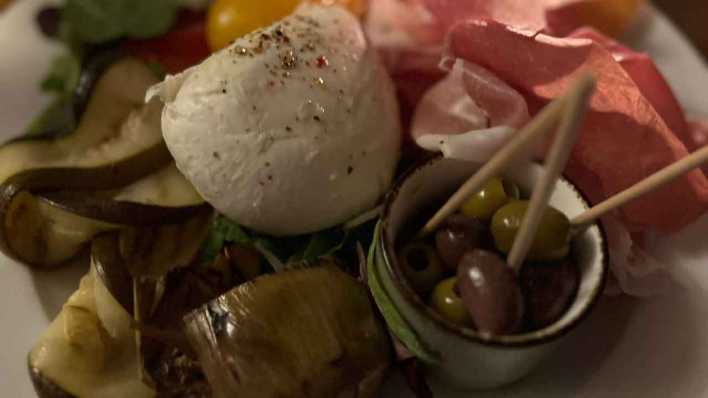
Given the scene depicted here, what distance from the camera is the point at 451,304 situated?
3.92ft

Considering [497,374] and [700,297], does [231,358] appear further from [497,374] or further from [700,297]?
[700,297]

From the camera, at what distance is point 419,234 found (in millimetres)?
1301

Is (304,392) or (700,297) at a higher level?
(304,392)

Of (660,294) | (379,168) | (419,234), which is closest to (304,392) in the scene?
(419,234)

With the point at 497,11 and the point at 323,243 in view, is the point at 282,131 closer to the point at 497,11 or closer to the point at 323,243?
the point at 323,243

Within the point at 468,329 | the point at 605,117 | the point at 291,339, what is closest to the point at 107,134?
the point at 291,339

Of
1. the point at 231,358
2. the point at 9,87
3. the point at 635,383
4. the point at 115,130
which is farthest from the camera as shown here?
the point at 9,87

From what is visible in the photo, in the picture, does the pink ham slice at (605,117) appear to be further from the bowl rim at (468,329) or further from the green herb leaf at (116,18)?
the green herb leaf at (116,18)

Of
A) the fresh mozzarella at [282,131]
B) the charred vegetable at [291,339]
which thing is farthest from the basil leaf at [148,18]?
the charred vegetable at [291,339]

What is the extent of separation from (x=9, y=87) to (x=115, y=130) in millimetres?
341

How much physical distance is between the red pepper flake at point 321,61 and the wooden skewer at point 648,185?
0.56 m

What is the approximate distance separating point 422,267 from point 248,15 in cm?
89

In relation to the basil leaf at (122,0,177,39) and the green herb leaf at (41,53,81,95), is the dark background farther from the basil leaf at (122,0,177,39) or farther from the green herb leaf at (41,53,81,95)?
the green herb leaf at (41,53,81,95)

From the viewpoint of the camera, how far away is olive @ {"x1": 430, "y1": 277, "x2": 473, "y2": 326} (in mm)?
1190
